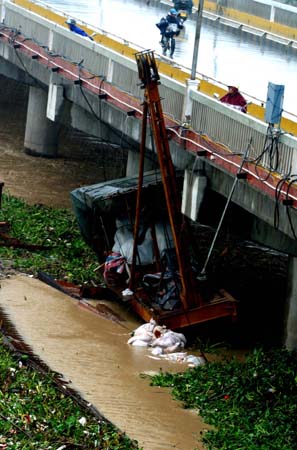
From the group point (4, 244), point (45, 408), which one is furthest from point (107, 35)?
point (45, 408)

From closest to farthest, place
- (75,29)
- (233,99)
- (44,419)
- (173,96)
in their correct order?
(44,419), (233,99), (173,96), (75,29)

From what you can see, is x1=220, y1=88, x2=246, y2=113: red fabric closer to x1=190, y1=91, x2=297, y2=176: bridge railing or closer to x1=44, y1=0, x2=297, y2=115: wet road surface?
x1=190, y1=91, x2=297, y2=176: bridge railing

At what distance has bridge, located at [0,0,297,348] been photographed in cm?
1770

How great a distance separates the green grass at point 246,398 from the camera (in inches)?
567

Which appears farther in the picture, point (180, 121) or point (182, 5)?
point (182, 5)

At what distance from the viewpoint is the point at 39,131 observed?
112 ft

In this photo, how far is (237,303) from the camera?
61.3 ft

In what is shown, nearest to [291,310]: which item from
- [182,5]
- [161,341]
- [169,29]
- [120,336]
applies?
[161,341]

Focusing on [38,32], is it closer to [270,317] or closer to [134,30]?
[134,30]

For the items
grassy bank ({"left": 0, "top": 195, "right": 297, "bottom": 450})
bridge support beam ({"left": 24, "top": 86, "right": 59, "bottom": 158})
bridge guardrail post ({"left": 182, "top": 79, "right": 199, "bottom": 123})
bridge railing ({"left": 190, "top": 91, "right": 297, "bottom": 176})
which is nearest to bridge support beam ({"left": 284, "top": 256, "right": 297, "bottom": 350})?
grassy bank ({"left": 0, "top": 195, "right": 297, "bottom": 450})

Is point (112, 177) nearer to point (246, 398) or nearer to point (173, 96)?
point (173, 96)

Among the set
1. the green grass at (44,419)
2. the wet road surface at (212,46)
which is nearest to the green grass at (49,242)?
the wet road surface at (212,46)

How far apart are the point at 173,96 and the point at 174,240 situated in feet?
11.7

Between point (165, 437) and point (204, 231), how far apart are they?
11.6 meters
